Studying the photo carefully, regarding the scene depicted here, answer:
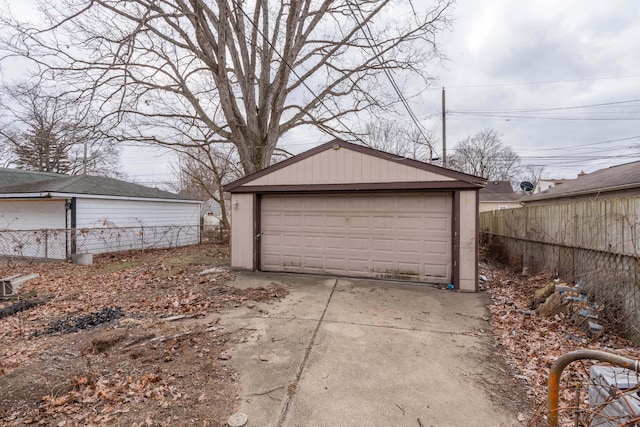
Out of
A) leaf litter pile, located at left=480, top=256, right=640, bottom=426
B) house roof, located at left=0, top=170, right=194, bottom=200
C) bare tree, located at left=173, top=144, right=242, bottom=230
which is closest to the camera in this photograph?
leaf litter pile, located at left=480, top=256, right=640, bottom=426

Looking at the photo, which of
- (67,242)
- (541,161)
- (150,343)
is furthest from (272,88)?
(541,161)

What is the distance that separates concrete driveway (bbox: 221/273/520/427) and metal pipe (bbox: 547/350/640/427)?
35.7 inches

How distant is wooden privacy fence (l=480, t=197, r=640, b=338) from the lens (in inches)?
155

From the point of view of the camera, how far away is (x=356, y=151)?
7.04m

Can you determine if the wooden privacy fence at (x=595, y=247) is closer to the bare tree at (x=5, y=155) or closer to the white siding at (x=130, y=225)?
the white siding at (x=130, y=225)

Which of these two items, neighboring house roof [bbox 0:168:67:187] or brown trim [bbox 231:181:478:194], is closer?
brown trim [bbox 231:181:478:194]

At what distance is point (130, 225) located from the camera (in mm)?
12391

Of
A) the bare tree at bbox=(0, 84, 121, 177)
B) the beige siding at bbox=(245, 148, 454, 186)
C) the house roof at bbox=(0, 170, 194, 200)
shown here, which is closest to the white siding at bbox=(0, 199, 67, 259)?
the house roof at bbox=(0, 170, 194, 200)

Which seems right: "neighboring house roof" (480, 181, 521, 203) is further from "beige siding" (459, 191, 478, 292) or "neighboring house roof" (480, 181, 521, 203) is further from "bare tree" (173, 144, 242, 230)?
"beige siding" (459, 191, 478, 292)

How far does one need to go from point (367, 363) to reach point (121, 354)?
2.82m

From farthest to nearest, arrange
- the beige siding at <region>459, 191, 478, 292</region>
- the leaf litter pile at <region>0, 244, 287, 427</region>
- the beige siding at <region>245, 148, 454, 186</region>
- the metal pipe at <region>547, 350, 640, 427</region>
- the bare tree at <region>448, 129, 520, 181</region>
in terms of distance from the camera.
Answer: the bare tree at <region>448, 129, 520, 181</region>, the beige siding at <region>245, 148, 454, 186</region>, the beige siding at <region>459, 191, 478, 292</region>, the leaf litter pile at <region>0, 244, 287, 427</region>, the metal pipe at <region>547, 350, 640, 427</region>

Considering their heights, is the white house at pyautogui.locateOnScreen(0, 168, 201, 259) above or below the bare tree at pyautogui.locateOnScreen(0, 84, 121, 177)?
below

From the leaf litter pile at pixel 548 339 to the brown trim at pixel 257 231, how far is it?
17.7 feet

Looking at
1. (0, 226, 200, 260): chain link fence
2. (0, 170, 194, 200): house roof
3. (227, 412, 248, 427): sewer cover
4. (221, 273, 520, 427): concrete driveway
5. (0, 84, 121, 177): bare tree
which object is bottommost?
(221, 273, 520, 427): concrete driveway
